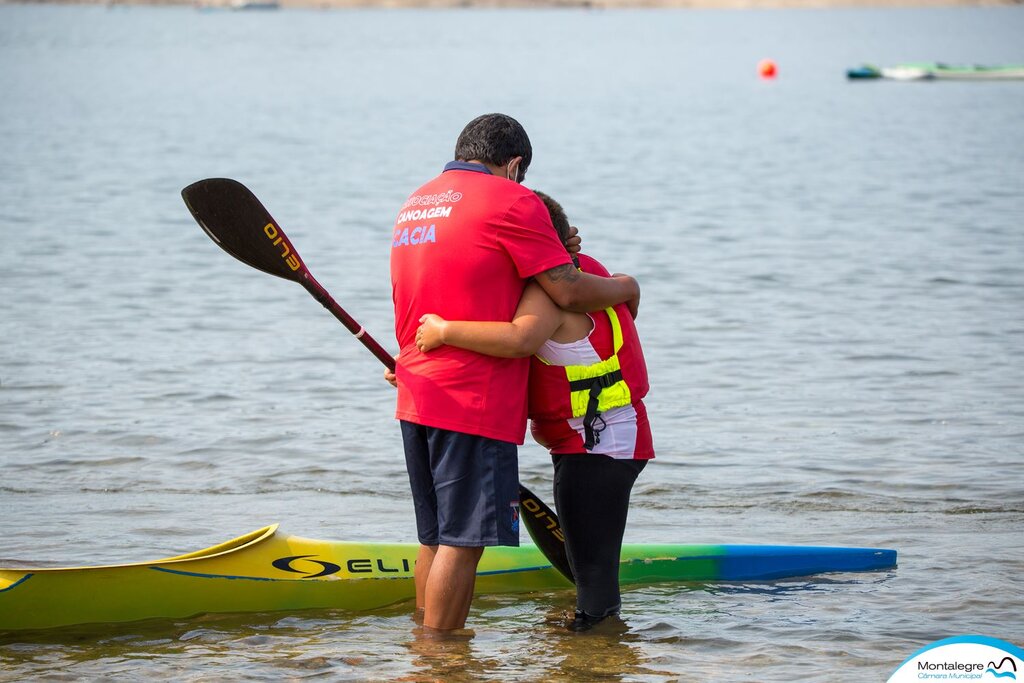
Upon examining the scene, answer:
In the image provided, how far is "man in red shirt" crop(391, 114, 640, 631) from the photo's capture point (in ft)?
14.9

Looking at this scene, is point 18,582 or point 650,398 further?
point 650,398

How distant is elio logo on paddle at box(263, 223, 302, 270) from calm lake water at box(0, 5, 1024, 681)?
5.13ft

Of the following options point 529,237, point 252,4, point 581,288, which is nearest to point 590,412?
point 581,288

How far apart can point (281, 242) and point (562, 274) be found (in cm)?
121

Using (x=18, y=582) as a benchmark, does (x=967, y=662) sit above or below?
below

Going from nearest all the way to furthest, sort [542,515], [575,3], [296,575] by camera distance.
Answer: [542,515] < [296,575] < [575,3]

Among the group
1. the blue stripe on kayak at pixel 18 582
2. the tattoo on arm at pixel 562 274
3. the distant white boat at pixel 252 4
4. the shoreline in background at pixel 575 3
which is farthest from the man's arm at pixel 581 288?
the shoreline in background at pixel 575 3

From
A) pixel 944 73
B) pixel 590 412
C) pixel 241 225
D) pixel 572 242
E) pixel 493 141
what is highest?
pixel 944 73

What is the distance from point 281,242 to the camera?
5188mm

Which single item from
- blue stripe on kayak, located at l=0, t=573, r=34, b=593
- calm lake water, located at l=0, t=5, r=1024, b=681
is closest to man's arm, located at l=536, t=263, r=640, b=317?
calm lake water, located at l=0, t=5, r=1024, b=681

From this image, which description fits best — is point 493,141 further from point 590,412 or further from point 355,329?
point 590,412

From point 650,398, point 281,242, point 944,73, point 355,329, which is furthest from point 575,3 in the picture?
point 355,329

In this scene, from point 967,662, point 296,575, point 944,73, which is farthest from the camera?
point 944,73

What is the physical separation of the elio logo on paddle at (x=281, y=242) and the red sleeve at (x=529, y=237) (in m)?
1.08
